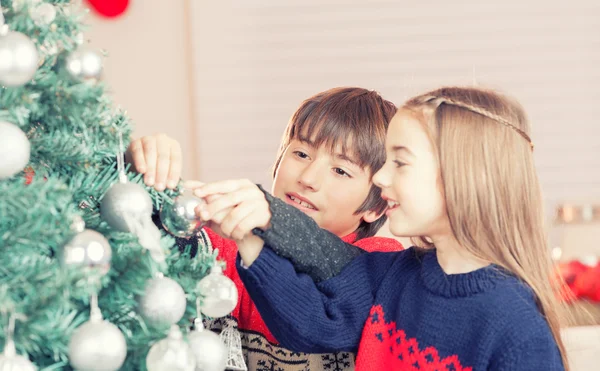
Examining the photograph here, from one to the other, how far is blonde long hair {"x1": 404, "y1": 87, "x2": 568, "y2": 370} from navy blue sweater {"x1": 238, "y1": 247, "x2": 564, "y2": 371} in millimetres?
42

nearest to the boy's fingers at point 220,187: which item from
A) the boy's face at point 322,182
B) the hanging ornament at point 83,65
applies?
the hanging ornament at point 83,65

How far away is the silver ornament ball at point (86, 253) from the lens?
0.61 metres

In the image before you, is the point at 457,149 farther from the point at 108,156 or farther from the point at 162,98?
the point at 162,98

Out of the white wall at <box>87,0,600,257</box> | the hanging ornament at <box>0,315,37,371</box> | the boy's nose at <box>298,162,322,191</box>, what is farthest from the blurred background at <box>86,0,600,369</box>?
the hanging ornament at <box>0,315,37,371</box>

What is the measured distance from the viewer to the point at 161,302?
26.2 inches

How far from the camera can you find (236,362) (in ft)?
3.18

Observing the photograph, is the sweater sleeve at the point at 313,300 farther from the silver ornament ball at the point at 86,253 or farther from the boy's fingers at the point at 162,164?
the silver ornament ball at the point at 86,253

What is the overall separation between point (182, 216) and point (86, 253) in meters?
0.18

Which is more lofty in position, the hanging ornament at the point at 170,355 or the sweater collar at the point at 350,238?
the hanging ornament at the point at 170,355

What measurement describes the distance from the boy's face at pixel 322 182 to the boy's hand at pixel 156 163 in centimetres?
54

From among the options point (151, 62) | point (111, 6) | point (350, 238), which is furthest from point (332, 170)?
point (111, 6)

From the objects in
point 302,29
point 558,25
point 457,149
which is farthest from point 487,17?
point 457,149

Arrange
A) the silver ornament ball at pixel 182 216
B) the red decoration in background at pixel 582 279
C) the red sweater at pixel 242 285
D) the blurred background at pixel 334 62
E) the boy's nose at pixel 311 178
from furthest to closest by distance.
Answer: the blurred background at pixel 334 62 < the red decoration in background at pixel 582 279 < the boy's nose at pixel 311 178 < the red sweater at pixel 242 285 < the silver ornament ball at pixel 182 216

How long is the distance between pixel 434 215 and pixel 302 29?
2111 millimetres
